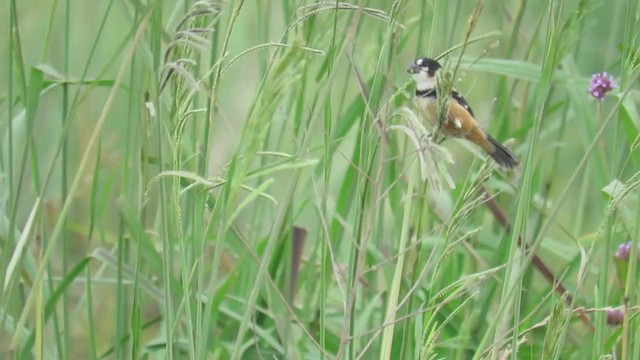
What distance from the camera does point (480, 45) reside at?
3.17 metres

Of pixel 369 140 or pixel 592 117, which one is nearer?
pixel 369 140

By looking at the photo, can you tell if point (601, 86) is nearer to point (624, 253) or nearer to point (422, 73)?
point (624, 253)

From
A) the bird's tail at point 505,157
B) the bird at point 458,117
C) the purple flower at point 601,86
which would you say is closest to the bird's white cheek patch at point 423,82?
the bird at point 458,117

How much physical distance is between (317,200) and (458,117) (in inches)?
17.5

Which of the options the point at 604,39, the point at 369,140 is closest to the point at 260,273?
the point at 369,140

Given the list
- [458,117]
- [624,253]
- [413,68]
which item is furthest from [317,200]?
[624,253]

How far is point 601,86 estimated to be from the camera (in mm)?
1645

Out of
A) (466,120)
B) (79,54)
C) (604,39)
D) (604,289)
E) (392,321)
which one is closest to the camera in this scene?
(392,321)

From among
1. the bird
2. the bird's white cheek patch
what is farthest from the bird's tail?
the bird's white cheek patch

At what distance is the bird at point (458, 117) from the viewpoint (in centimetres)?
138

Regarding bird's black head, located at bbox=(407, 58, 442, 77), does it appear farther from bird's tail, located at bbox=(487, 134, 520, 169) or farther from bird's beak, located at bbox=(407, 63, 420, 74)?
bird's tail, located at bbox=(487, 134, 520, 169)

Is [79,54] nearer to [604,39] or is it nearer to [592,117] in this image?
[604,39]

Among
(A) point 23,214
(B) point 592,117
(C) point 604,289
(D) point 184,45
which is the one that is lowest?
(A) point 23,214

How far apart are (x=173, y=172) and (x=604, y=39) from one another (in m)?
1.97
